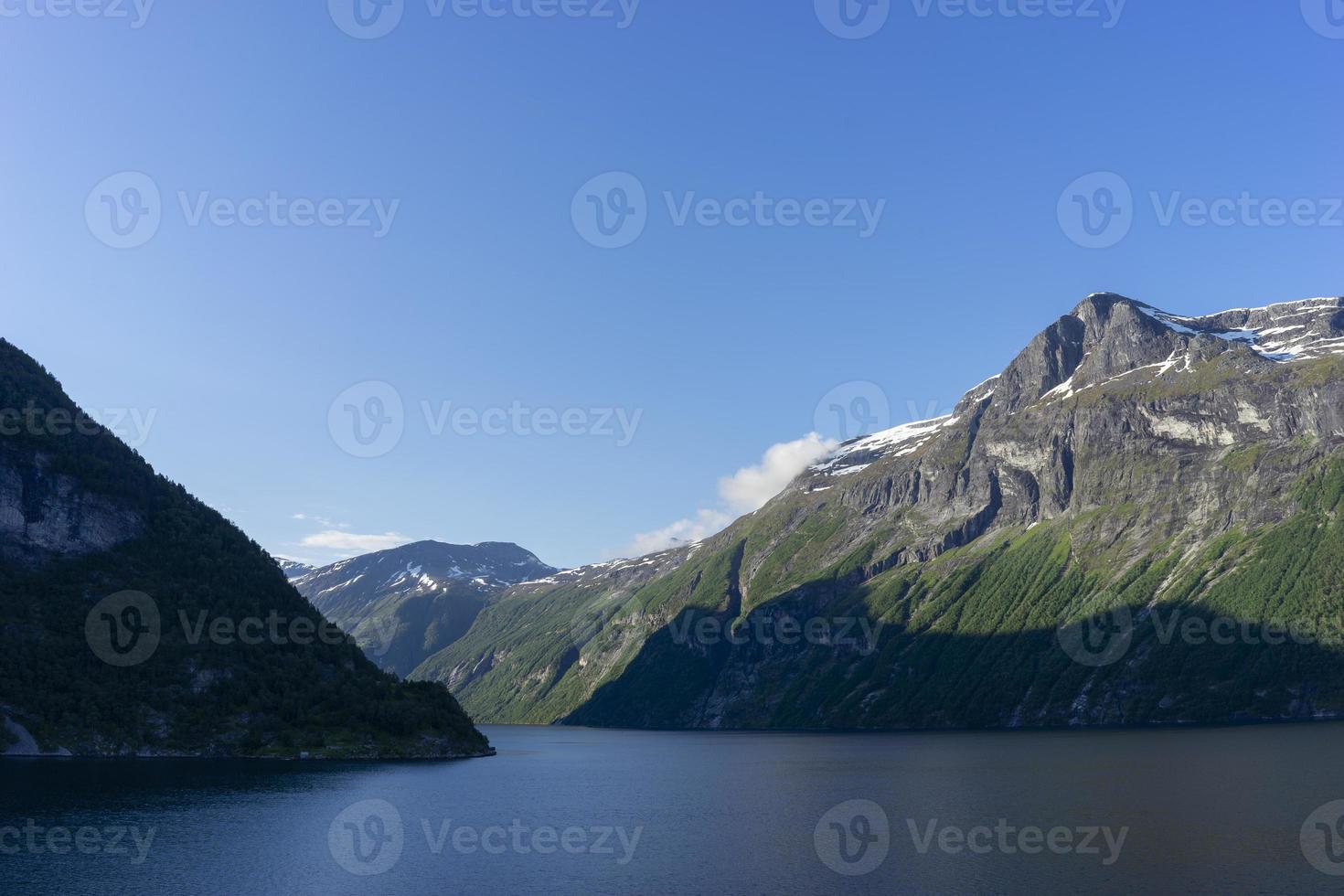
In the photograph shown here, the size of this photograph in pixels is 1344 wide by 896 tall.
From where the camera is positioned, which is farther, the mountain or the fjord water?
the mountain

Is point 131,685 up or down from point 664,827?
up

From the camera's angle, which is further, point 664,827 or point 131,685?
point 131,685

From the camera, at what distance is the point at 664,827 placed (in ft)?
358

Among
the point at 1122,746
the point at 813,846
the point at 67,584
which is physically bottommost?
the point at 1122,746

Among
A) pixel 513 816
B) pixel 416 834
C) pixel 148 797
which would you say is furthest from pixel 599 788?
pixel 148 797

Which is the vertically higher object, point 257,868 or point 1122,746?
point 257,868

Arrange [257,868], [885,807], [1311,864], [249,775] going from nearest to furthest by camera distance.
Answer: [1311,864] < [257,868] < [885,807] < [249,775]

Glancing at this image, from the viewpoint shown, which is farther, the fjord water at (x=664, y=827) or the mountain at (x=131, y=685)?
the mountain at (x=131, y=685)

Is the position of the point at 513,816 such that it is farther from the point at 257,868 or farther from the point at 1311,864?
the point at 1311,864

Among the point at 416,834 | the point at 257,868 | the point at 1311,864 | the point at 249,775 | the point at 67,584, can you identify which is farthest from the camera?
the point at 67,584

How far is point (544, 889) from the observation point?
251 ft

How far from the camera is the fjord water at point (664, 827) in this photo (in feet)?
253

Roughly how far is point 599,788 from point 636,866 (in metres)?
74.2

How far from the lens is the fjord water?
77188mm
